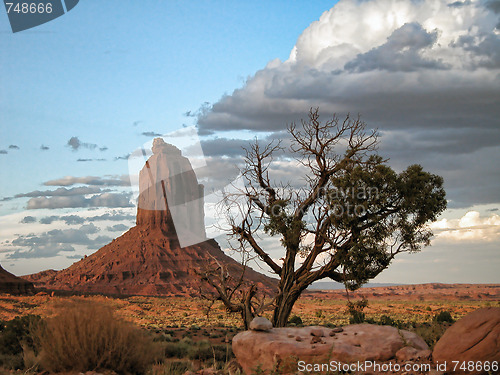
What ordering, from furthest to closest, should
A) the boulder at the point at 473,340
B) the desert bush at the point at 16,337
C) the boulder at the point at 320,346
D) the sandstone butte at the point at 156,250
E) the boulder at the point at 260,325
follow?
the sandstone butte at the point at 156,250 < the desert bush at the point at 16,337 < the boulder at the point at 260,325 < the boulder at the point at 320,346 < the boulder at the point at 473,340

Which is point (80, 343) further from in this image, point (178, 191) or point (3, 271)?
point (178, 191)

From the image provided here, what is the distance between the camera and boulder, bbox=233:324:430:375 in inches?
492

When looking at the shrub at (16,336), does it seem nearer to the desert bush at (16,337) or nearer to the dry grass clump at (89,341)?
the desert bush at (16,337)

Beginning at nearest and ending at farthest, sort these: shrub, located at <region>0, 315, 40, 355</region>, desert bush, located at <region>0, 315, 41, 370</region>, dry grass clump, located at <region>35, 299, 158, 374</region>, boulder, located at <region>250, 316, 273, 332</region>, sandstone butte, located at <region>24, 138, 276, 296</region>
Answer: dry grass clump, located at <region>35, 299, 158, 374</region> → boulder, located at <region>250, 316, 273, 332</region> → desert bush, located at <region>0, 315, 41, 370</region> → shrub, located at <region>0, 315, 40, 355</region> → sandstone butte, located at <region>24, 138, 276, 296</region>

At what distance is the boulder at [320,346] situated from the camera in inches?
492

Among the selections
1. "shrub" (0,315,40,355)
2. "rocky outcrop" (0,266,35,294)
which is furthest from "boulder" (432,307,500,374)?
"rocky outcrop" (0,266,35,294)

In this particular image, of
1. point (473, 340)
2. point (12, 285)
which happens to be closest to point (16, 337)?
point (473, 340)

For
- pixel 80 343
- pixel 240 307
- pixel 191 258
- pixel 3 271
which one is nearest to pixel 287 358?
pixel 80 343

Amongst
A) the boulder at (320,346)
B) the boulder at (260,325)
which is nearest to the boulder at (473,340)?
the boulder at (320,346)

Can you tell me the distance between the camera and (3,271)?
79812 millimetres

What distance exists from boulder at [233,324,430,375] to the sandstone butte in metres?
72.8

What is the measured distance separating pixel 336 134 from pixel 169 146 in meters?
124

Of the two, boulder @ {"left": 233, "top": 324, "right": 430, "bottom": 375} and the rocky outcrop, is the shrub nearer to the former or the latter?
boulder @ {"left": 233, "top": 324, "right": 430, "bottom": 375}

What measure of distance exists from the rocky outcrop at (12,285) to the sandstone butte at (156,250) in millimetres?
17714
